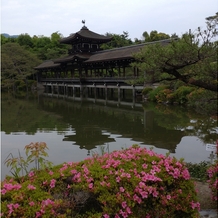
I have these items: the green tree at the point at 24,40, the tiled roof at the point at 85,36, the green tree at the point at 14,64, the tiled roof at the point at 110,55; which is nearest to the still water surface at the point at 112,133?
the tiled roof at the point at 110,55

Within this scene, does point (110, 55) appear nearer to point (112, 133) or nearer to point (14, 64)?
point (112, 133)

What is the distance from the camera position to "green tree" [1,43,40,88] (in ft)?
120

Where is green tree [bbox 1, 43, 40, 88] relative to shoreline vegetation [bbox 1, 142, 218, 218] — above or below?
above

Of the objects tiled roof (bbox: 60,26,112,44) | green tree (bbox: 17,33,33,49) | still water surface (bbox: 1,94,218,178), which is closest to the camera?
still water surface (bbox: 1,94,218,178)

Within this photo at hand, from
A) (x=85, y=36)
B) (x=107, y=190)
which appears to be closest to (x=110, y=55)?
(x=85, y=36)

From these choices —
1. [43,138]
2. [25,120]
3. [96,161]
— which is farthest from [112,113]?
[96,161]

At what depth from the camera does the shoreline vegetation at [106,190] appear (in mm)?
2189

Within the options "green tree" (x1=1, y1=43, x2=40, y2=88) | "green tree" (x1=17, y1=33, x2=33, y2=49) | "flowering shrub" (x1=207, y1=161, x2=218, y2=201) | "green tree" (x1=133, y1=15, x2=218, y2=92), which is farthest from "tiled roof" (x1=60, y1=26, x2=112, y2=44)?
"flowering shrub" (x1=207, y1=161, x2=218, y2=201)

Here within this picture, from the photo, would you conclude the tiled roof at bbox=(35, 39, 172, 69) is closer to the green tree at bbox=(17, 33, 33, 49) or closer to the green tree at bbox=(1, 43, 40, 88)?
the green tree at bbox=(1, 43, 40, 88)

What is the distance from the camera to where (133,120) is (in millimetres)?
13047

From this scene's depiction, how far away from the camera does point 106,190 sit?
7.72ft

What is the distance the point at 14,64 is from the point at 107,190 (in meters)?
38.8

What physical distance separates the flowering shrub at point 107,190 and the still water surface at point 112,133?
2903 mm

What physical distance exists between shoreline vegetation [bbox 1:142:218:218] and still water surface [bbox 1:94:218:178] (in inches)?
114
